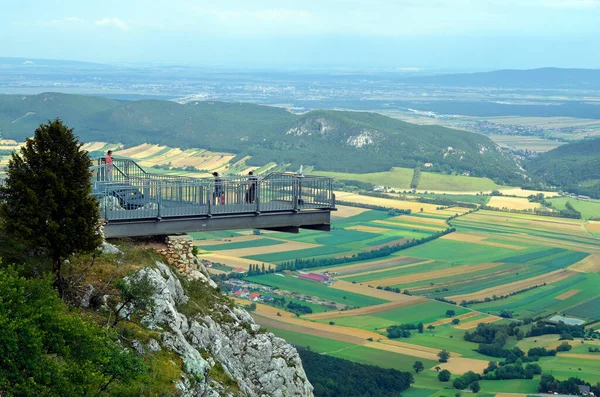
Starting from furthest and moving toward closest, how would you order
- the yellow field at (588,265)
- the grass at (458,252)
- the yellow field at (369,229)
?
1. the yellow field at (369,229)
2. the grass at (458,252)
3. the yellow field at (588,265)

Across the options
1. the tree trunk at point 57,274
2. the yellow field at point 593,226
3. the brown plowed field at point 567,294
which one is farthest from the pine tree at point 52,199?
the yellow field at point 593,226

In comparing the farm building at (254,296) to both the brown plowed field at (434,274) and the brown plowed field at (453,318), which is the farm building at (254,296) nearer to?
the brown plowed field at (453,318)

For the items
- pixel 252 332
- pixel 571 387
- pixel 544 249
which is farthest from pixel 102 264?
pixel 544 249

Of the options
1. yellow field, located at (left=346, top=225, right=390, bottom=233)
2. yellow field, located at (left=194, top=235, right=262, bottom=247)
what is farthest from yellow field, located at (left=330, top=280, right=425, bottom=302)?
yellow field, located at (left=346, top=225, right=390, bottom=233)

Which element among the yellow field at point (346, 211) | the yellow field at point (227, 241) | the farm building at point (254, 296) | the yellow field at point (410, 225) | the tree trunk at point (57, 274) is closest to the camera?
the tree trunk at point (57, 274)

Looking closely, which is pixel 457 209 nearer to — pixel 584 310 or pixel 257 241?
pixel 257 241

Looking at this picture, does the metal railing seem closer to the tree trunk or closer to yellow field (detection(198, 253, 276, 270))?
the tree trunk
